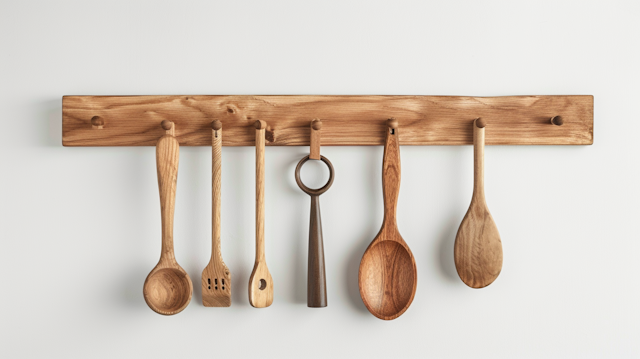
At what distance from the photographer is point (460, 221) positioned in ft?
2.76

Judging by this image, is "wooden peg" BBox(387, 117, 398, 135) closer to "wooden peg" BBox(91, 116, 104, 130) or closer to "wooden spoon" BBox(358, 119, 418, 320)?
"wooden spoon" BBox(358, 119, 418, 320)

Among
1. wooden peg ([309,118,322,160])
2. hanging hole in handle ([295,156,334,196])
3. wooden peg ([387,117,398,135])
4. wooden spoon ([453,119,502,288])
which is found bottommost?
wooden spoon ([453,119,502,288])

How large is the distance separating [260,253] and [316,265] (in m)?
0.10

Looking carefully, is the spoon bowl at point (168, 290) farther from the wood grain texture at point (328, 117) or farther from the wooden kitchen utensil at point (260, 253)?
the wood grain texture at point (328, 117)

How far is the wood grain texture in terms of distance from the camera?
81 centimetres

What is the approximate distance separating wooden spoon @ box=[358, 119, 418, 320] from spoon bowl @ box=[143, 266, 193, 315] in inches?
12.4

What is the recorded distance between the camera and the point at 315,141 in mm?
798

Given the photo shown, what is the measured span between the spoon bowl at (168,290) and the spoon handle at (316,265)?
22 centimetres

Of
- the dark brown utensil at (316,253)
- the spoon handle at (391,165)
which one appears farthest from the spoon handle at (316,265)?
the spoon handle at (391,165)

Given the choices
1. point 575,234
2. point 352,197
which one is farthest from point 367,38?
point 575,234

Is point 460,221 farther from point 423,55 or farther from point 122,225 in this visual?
point 122,225

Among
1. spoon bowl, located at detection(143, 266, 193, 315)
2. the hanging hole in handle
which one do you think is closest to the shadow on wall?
spoon bowl, located at detection(143, 266, 193, 315)

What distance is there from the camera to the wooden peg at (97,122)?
793 mm

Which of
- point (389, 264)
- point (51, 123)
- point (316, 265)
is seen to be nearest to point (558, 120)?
A: point (389, 264)
